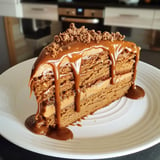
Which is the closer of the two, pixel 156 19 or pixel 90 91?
pixel 90 91

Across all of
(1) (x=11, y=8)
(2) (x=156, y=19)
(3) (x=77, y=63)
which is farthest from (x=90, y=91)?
(1) (x=11, y=8)

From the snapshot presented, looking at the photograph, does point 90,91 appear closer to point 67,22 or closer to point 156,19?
point 67,22

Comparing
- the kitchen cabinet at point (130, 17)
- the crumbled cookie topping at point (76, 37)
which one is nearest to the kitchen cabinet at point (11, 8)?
the kitchen cabinet at point (130, 17)

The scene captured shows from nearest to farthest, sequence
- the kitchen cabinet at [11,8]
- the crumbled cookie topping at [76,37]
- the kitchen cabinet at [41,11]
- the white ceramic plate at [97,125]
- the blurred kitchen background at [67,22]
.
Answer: the white ceramic plate at [97,125], the crumbled cookie topping at [76,37], the blurred kitchen background at [67,22], the kitchen cabinet at [41,11], the kitchen cabinet at [11,8]

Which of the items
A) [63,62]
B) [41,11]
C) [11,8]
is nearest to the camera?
[63,62]

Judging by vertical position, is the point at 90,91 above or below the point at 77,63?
below

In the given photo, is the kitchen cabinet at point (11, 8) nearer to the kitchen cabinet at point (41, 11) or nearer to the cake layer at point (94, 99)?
the kitchen cabinet at point (41, 11)

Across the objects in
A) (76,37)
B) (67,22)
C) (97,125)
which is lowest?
(97,125)
